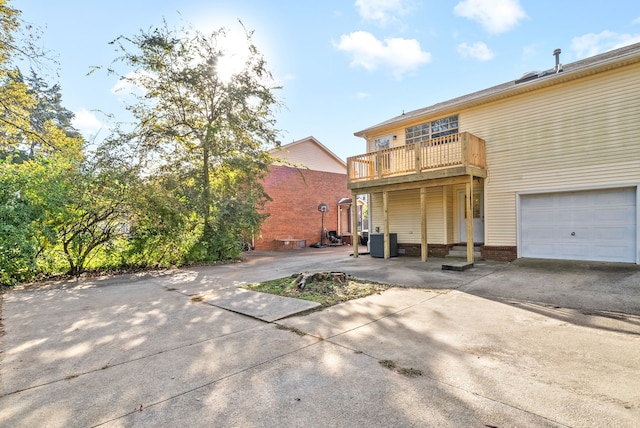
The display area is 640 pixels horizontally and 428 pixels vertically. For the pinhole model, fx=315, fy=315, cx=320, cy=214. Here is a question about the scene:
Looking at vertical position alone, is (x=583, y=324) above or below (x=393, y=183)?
below

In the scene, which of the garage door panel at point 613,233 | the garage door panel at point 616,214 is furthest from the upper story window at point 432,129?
the garage door panel at point 613,233

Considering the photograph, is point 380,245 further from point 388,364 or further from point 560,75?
point 388,364

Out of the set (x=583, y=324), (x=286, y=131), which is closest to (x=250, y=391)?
(x=583, y=324)

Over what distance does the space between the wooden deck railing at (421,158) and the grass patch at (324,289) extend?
506cm

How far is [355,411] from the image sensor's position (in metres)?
2.37

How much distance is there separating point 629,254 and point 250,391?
10089 millimetres

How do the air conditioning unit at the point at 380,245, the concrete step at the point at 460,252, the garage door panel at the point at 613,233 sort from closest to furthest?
the garage door panel at the point at 613,233, the concrete step at the point at 460,252, the air conditioning unit at the point at 380,245

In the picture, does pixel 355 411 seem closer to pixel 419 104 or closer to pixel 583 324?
pixel 583 324

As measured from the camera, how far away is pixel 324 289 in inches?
252

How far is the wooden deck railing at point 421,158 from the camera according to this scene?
9.68 m

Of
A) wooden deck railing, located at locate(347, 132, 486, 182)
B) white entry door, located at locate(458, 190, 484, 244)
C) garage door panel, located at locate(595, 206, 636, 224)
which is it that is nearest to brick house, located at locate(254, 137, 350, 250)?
wooden deck railing, located at locate(347, 132, 486, 182)

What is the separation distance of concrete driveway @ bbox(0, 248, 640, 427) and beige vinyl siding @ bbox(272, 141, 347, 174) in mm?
14369

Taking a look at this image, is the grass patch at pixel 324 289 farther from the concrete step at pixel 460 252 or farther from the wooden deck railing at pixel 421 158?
the concrete step at pixel 460 252

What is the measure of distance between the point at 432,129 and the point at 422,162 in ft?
6.47
